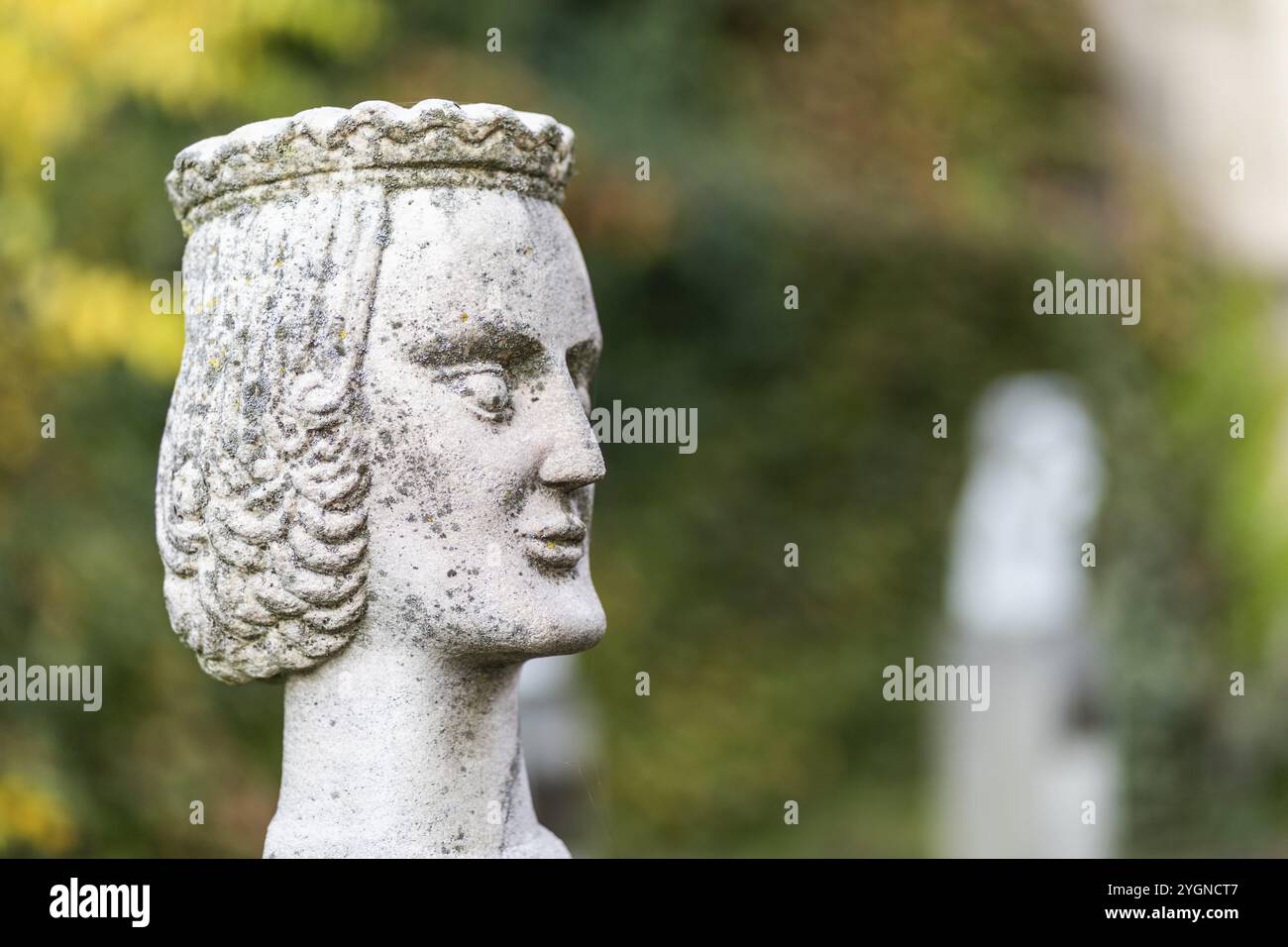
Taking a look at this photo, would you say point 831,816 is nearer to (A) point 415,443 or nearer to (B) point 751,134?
(B) point 751,134

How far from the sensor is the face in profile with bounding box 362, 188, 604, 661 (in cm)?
262

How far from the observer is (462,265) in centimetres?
263

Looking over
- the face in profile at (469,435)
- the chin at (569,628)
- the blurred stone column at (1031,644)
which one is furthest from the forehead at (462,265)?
the blurred stone column at (1031,644)

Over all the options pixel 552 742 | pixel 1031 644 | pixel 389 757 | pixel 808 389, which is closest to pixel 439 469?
pixel 389 757

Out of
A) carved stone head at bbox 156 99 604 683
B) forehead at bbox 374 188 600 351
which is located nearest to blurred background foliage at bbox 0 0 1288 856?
carved stone head at bbox 156 99 604 683

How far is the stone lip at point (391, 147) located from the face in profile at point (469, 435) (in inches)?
1.8

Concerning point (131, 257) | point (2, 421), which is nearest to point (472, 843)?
point (2, 421)

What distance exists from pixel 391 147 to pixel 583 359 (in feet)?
1.71

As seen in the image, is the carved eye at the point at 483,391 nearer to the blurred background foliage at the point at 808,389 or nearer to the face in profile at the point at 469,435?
the face in profile at the point at 469,435

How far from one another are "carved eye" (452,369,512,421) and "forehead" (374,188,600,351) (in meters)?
0.09

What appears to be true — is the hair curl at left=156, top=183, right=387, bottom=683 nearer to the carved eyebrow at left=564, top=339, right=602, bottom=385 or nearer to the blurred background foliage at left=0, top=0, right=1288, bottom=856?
the carved eyebrow at left=564, top=339, right=602, bottom=385

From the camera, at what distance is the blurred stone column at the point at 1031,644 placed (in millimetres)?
7070

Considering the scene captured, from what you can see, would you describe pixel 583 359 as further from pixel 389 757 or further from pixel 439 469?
pixel 389 757

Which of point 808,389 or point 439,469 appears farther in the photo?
point 808,389
